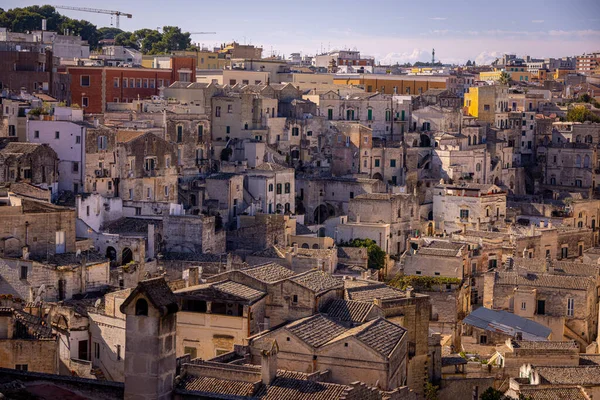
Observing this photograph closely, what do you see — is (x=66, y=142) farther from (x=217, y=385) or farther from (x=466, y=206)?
(x=217, y=385)

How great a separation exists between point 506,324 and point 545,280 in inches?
125

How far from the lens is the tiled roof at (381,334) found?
24625 millimetres

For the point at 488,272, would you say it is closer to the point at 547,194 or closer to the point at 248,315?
the point at 248,315

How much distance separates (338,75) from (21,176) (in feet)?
133

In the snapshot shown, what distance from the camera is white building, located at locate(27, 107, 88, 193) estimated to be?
139 feet

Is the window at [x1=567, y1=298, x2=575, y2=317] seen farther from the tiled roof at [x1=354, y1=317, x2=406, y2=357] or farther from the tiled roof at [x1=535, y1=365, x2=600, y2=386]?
the tiled roof at [x1=354, y1=317, x2=406, y2=357]

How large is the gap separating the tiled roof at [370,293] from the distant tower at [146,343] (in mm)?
10544

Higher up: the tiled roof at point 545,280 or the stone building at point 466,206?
the stone building at point 466,206

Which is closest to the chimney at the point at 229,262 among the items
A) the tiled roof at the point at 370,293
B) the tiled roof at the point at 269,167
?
the tiled roof at the point at 370,293

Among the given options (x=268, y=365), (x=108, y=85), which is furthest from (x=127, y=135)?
(x=268, y=365)

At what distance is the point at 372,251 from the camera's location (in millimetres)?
44625

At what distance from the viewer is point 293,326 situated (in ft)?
84.0

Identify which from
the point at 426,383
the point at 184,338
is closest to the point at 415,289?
the point at 426,383

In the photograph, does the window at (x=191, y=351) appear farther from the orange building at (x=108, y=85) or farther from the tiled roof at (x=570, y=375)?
the orange building at (x=108, y=85)
